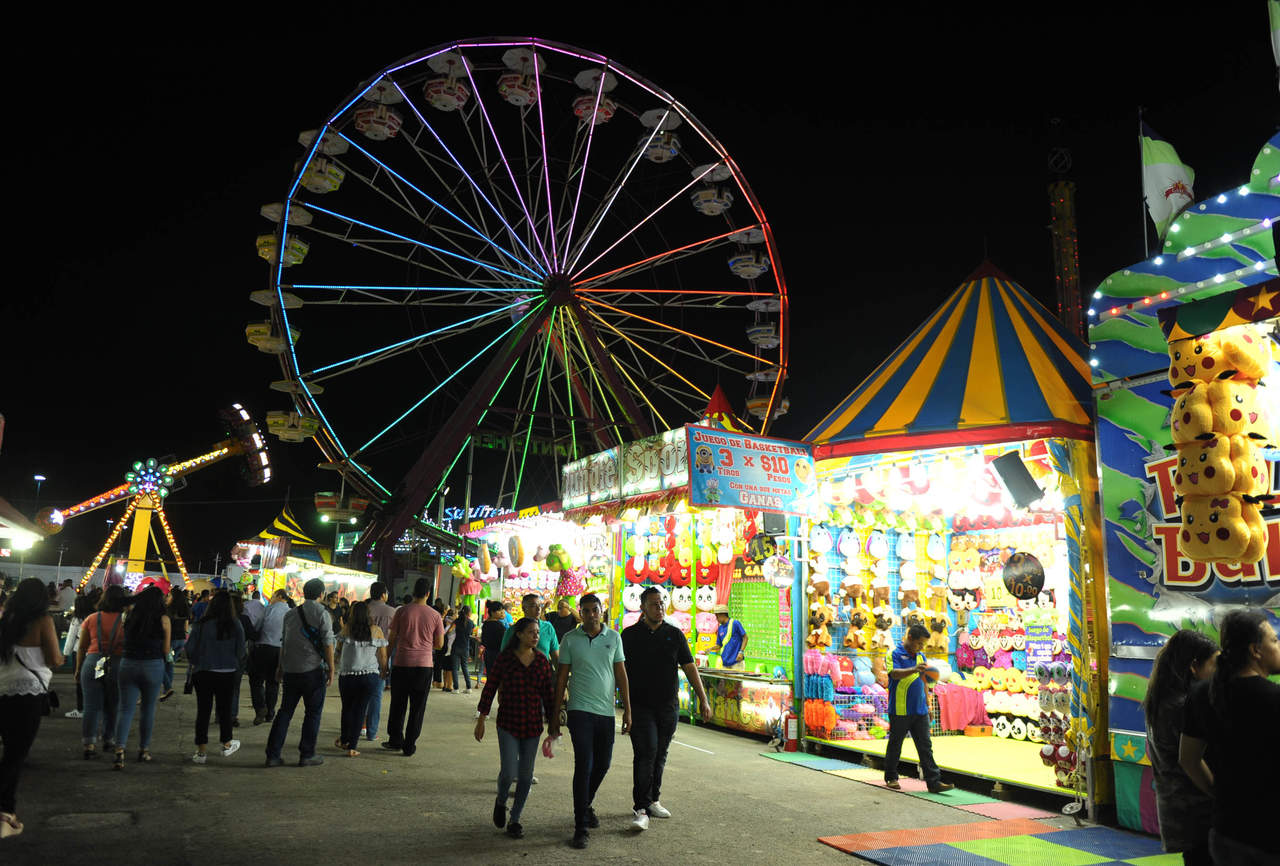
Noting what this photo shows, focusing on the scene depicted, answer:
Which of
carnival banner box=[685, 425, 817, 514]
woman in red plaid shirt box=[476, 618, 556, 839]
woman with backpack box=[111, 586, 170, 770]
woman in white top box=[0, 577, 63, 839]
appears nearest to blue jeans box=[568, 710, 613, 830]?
woman in red plaid shirt box=[476, 618, 556, 839]

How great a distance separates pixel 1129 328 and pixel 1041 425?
1.15 metres

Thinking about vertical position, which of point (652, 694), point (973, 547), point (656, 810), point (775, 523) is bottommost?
point (656, 810)

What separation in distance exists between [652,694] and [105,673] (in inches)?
189

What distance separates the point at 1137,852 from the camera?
615cm

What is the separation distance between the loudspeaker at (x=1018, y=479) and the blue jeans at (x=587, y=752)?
197 inches

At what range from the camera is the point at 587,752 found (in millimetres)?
5797

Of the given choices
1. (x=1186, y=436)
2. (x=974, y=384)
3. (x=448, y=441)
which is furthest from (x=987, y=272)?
(x=448, y=441)

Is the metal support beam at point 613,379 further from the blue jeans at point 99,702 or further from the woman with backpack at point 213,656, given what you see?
the blue jeans at point 99,702

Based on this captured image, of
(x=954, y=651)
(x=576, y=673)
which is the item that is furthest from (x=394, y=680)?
(x=954, y=651)

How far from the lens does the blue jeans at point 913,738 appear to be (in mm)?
8102

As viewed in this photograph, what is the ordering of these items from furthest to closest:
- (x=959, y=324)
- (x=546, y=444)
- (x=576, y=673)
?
1. (x=546, y=444)
2. (x=959, y=324)
3. (x=576, y=673)

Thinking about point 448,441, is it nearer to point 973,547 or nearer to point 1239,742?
point 973,547

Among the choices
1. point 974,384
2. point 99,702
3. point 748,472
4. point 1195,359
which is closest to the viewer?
point 1195,359

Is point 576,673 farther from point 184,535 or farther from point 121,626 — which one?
point 184,535
